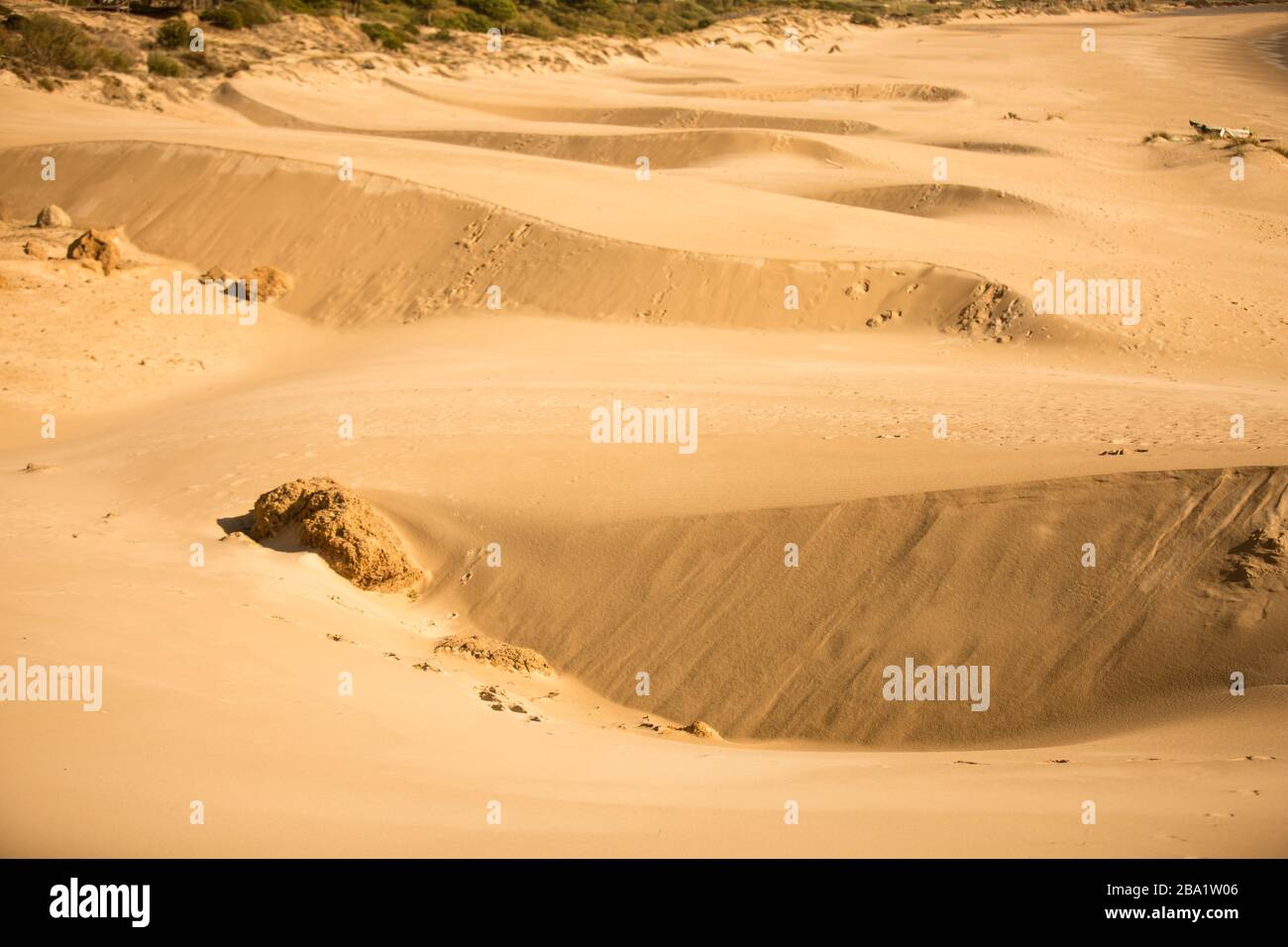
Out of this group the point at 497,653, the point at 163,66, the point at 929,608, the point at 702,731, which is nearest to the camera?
the point at 702,731

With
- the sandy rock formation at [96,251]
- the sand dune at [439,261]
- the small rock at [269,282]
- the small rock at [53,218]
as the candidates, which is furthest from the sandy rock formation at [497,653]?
the small rock at [53,218]

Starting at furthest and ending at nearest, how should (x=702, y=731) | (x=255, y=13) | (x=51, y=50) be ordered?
1. (x=255, y=13)
2. (x=51, y=50)
3. (x=702, y=731)

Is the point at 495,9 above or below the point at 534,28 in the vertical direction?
above

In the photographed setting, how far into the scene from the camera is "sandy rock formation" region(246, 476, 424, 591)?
9.16 metres

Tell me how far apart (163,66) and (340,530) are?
93.2 ft

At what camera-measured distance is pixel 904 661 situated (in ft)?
25.5

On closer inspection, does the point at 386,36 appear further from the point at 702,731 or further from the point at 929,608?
the point at 702,731

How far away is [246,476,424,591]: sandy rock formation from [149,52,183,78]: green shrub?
1081 inches

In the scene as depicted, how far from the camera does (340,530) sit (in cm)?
916

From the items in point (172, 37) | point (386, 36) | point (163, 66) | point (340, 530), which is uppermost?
point (386, 36)

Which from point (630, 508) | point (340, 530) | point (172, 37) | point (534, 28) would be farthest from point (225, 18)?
point (630, 508)

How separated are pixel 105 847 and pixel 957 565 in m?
5.60
